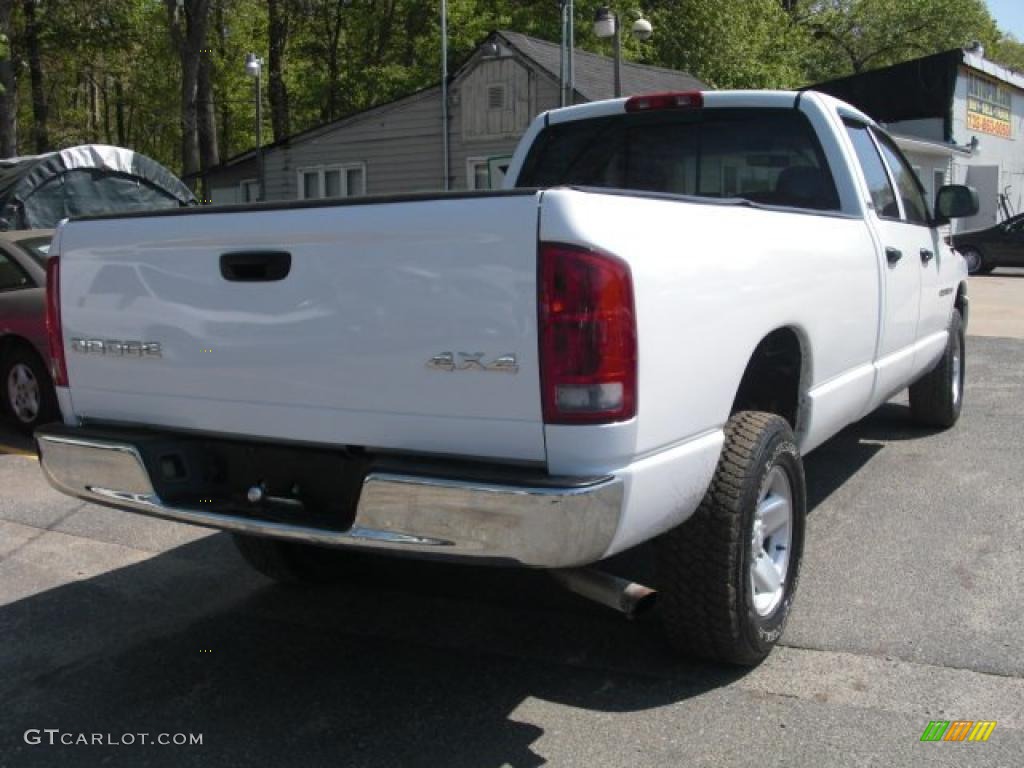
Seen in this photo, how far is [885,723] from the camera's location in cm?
295

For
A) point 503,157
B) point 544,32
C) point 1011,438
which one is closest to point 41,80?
point 544,32

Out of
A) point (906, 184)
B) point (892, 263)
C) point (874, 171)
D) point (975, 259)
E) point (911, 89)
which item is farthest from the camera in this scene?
point (911, 89)

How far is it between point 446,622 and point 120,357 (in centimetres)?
156

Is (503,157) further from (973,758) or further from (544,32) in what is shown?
(973,758)

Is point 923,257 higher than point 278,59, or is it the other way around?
Answer: point 278,59

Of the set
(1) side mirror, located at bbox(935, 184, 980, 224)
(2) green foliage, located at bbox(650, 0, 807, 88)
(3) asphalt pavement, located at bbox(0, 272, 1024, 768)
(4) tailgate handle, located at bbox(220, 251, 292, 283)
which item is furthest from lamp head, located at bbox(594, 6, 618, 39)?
(4) tailgate handle, located at bbox(220, 251, 292, 283)

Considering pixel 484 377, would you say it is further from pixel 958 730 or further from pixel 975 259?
pixel 975 259

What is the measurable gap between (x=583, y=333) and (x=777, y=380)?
1.56 metres

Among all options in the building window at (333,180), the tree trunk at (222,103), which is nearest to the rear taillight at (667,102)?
the building window at (333,180)

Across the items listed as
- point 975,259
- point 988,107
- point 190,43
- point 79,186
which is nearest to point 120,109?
point 190,43

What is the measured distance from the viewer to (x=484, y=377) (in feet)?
8.39

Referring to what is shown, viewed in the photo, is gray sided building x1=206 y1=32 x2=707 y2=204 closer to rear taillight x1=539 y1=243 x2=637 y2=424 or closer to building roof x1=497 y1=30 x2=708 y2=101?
Answer: building roof x1=497 y1=30 x2=708 y2=101

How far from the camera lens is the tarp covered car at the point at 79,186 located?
11.0 meters

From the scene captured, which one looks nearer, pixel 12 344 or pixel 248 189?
pixel 12 344
